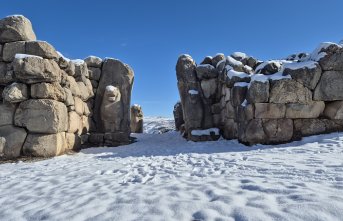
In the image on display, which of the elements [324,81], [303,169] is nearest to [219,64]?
[324,81]

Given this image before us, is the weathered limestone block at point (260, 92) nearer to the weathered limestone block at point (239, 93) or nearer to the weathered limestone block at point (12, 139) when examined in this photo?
the weathered limestone block at point (239, 93)

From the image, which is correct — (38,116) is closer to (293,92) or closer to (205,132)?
(205,132)

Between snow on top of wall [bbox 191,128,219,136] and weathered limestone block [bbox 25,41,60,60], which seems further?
snow on top of wall [bbox 191,128,219,136]

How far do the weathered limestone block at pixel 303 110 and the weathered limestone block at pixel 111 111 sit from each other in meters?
7.90

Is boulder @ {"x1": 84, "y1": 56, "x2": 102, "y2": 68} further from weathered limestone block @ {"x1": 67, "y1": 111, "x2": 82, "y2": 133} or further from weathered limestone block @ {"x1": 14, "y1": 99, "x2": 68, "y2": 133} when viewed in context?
weathered limestone block @ {"x1": 14, "y1": 99, "x2": 68, "y2": 133}

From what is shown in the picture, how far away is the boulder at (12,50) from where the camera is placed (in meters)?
9.16

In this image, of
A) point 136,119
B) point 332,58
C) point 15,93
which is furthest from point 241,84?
point 136,119

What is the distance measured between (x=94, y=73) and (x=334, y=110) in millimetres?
10903

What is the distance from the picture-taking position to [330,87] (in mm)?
9422

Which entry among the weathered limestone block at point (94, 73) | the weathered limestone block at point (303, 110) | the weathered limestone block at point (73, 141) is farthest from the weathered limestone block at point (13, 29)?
the weathered limestone block at point (303, 110)

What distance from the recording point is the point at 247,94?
1016 centimetres

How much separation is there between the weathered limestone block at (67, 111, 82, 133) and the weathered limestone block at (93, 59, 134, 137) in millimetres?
2209

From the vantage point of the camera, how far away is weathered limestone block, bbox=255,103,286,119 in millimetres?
9453

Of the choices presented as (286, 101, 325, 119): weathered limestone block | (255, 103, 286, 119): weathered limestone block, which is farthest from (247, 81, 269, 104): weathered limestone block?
(286, 101, 325, 119): weathered limestone block
